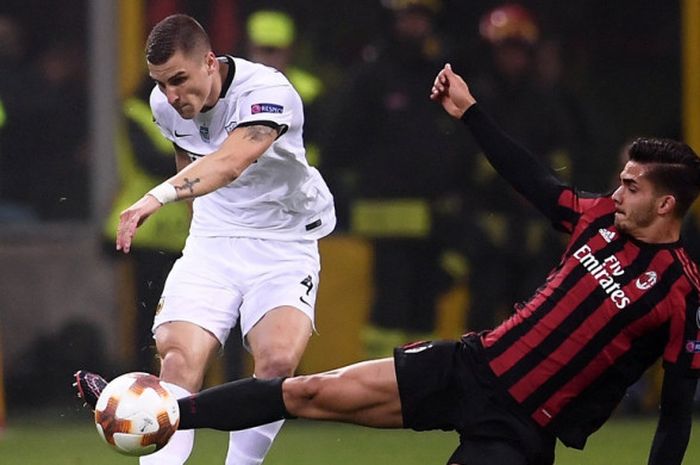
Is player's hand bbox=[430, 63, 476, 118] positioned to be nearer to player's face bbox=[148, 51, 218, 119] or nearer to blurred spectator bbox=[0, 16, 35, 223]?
player's face bbox=[148, 51, 218, 119]

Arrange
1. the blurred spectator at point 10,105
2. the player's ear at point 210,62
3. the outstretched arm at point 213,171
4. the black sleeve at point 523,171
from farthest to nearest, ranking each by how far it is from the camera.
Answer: the blurred spectator at point 10,105 < the player's ear at point 210,62 < the black sleeve at point 523,171 < the outstretched arm at point 213,171

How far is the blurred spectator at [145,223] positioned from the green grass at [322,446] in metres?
0.88

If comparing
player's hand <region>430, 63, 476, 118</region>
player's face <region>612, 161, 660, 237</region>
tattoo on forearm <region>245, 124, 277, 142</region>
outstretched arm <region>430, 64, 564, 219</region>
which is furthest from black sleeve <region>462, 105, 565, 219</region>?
tattoo on forearm <region>245, 124, 277, 142</region>

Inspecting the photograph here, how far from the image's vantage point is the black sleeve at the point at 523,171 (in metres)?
6.28

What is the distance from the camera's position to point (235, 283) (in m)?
7.18

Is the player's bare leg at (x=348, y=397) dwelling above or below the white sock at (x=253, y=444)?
above

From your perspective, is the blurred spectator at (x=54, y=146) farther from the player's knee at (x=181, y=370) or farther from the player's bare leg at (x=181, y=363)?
the player's knee at (x=181, y=370)

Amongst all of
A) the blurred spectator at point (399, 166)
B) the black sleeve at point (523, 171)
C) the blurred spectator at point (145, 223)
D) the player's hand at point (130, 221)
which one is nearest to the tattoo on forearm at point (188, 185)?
the player's hand at point (130, 221)

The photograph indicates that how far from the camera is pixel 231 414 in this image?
6.20 meters

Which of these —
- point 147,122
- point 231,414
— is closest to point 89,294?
point 147,122

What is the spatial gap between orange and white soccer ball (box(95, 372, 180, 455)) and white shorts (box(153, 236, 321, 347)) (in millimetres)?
841

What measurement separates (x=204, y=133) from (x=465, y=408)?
5.45ft

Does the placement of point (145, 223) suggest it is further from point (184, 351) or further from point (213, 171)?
point (213, 171)

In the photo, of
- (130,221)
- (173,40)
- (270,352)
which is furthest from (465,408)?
(173,40)
